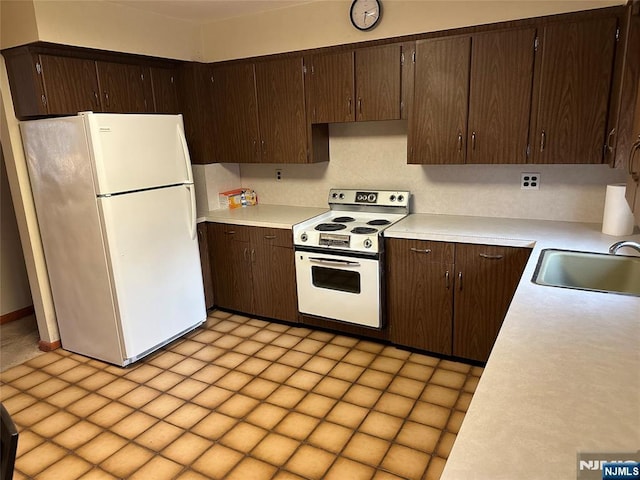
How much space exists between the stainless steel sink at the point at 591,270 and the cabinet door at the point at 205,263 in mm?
2557

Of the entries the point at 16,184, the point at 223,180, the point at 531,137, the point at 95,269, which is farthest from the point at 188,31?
the point at 531,137

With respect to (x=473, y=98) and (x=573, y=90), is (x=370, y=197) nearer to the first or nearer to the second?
(x=473, y=98)

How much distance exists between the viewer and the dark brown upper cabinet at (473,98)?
8.54 ft

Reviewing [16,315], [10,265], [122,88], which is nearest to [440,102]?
[122,88]

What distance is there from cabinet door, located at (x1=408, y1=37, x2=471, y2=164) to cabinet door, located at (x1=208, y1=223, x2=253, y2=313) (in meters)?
1.49

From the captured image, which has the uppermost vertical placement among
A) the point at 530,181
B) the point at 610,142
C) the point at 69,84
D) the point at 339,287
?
the point at 69,84

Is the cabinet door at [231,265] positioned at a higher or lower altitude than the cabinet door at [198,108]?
lower

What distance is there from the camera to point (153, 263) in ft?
10.0

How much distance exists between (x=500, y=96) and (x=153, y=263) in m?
2.50

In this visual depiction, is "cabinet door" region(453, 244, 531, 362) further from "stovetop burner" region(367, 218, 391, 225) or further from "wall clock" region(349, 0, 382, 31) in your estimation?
Answer: "wall clock" region(349, 0, 382, 31)

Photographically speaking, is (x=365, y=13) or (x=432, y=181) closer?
(x=365, y=13)

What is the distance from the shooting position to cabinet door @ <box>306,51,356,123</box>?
312cm

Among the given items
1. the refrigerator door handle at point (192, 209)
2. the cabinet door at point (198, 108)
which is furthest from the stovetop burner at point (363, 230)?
the cabinet door at point (198, 108)

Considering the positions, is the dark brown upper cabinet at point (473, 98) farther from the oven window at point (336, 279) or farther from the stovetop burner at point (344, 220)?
the oven window at point (336, 279)
